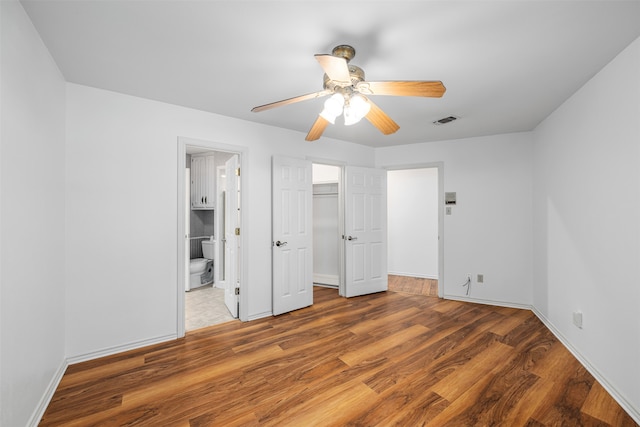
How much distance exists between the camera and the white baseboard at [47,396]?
1690 mm

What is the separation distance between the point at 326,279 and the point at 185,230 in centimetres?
274

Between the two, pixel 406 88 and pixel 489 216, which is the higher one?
pixel 406 88

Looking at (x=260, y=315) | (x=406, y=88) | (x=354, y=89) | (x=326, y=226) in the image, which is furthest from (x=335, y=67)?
(x=326, y=226)

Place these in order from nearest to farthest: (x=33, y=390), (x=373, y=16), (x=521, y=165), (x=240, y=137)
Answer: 1. (x=373, y=16)
2. (x=33, y=390)
3. (x=240, y=137)
4. (x=521, y=165)

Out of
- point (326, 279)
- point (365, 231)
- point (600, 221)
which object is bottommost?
point (326, 279)

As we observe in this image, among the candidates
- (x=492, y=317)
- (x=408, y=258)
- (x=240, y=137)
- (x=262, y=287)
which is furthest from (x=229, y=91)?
(x=408, y=258)

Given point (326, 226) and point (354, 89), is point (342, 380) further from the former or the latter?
point (326, 226)

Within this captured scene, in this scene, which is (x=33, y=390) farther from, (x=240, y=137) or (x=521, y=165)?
(x=521, y=165)

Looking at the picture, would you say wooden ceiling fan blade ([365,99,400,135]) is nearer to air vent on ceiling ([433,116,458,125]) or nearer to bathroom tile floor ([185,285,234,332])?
air vent on ceiling ([433,116,458,125])

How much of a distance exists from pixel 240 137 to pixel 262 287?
6.02 ft

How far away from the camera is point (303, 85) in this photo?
7.96 feet

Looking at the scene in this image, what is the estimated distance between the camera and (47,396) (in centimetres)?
190

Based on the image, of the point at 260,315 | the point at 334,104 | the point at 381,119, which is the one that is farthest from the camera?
the point at 260,315

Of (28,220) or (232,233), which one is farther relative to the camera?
(232,233)
